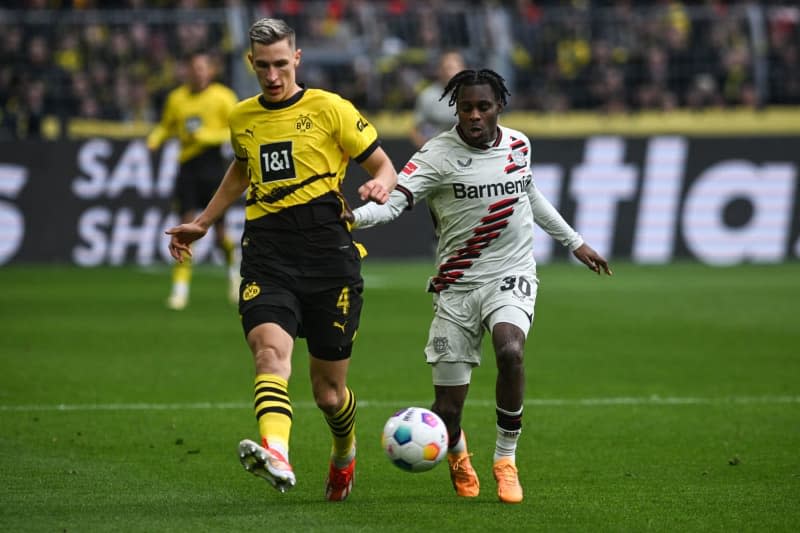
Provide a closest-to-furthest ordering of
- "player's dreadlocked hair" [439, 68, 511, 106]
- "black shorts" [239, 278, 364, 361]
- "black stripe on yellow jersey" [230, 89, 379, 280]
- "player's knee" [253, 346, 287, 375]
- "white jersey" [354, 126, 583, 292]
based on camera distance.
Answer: "player's knee" [253, 346, 287, 375] → "black shorts" [239, 278, 364, 361] → "black stripe on yellow jersey" [230, 89, 379, 280] → "player's dreadlocked hair" [439, 68, 511, 106] → "white jersey" [354, 126, 583, 292]

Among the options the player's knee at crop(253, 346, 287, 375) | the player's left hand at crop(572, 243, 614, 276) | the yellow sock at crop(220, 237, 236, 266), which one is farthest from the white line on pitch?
the yellow sock at crop(220, 237, 236, 266)

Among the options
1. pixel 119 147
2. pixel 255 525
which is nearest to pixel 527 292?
pixel 255 525

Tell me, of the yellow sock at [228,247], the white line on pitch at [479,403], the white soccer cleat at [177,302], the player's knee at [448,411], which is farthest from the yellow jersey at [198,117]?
the player's knee at [448,411]

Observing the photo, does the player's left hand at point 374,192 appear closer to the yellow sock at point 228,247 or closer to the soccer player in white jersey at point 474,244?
the soccer player in white jersey at point 474,244

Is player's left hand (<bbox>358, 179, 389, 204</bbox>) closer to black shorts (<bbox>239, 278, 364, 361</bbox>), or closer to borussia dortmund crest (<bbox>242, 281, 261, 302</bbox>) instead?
black shorts (<bbox>239, 278, 364, 361</bbox>)

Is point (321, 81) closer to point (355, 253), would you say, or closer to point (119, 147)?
point (119, 147)

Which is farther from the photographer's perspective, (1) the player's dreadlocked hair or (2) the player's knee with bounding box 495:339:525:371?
(1) the player's dreadlocked hair

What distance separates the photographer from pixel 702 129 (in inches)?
886

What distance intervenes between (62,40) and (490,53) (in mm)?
7225

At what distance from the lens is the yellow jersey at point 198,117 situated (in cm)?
1561

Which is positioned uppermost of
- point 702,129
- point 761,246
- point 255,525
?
point 255,525

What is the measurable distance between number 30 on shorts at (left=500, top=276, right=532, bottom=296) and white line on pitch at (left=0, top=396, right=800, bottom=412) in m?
2.86

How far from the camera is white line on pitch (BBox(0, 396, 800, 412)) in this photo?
9.45m

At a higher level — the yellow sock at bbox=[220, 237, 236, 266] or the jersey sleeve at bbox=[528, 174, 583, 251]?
the jersey sleeve at bbox=[528, 174, 583, 251]
